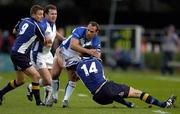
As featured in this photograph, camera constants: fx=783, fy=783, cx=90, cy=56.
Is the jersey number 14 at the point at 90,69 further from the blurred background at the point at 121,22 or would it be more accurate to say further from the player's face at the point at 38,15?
the blurred background at the point at 121,22

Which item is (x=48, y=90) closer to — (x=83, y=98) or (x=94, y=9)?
(x=83, y=98)

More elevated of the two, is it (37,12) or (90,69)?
(37,12)

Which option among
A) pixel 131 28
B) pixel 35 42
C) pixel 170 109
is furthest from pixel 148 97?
pixel 131 28

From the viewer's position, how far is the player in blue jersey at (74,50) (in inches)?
644

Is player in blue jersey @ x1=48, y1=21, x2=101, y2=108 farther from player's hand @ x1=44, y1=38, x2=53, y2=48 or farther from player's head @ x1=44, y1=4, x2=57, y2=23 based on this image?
player's head @ x1=44, y1=4, x2=57, y2=23

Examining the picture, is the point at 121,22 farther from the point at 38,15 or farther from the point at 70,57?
the point at 38,15

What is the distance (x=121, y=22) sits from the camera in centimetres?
5212

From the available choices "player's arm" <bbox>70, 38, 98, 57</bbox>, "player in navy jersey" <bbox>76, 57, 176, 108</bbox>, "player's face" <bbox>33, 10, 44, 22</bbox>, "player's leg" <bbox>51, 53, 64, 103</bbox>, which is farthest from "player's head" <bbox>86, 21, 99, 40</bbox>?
"player's leg" <bbox>51, 53, 64, 103</bbox>

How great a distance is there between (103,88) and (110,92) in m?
0.18

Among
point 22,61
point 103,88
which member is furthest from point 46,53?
point 103,88

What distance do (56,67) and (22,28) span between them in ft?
4.32

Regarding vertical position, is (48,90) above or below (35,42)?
below

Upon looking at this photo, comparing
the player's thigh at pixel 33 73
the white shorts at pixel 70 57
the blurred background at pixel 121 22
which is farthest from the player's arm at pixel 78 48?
the blurred background at pixel 121 22

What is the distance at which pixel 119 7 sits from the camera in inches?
2048
